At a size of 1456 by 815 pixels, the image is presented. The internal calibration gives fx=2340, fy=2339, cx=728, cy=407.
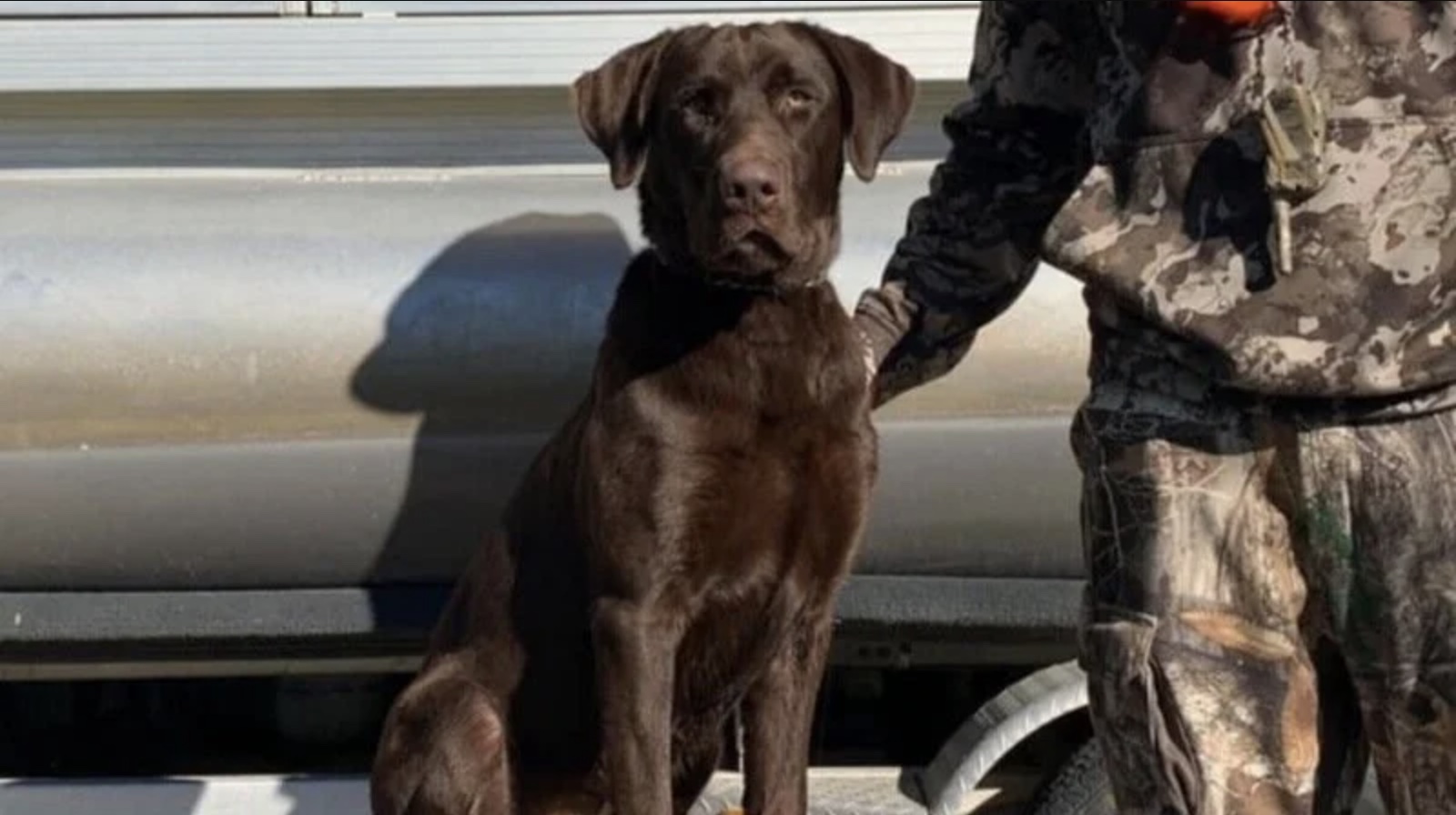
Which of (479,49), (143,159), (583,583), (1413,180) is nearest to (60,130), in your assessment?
(143,159)

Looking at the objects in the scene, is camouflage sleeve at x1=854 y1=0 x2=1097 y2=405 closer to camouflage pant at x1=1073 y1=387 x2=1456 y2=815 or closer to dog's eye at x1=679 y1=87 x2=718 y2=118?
dog's eye at x1=679 y1=87 x2=718 y2=118

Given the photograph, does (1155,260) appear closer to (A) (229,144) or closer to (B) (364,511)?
(B) (364,511)

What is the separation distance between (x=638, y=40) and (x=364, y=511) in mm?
807

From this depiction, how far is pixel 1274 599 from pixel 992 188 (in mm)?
658

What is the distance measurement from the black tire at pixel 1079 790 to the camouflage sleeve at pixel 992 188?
2.57 ft

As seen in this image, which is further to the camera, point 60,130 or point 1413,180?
point 60,130

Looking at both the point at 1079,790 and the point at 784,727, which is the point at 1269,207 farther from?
the point at 1079,790

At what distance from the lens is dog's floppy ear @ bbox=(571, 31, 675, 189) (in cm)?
299

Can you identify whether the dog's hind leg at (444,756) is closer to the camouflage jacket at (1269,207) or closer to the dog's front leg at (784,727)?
the dog's front leg at (784,727)

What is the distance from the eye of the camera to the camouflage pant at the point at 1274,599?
2.21m

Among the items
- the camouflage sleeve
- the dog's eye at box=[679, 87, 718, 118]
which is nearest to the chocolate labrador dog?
the dog's eye at box=[679, 87, 718, 118]

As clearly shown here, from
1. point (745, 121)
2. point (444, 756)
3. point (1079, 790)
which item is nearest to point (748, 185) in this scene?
point (745, 121)

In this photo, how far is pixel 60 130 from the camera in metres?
3.52

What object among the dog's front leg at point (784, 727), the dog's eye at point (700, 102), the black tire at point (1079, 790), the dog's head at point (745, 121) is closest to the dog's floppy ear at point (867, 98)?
the dog's head at point (745, 121)
